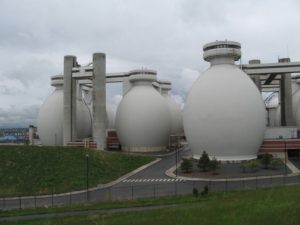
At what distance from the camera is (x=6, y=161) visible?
53.1 meters

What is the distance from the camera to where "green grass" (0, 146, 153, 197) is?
44844mm

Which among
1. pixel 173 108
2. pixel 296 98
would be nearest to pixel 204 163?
pixel 296 98

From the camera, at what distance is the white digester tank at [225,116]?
54.3 m

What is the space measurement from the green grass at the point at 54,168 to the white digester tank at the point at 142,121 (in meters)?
10.7

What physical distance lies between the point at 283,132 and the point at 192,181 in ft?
83.2

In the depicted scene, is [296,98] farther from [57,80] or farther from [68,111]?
[57,80]

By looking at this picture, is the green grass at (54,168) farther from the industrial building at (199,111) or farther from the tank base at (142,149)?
the industrial building at (199,111)

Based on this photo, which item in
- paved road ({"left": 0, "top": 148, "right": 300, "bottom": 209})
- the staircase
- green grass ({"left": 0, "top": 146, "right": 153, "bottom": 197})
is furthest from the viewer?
the staircase

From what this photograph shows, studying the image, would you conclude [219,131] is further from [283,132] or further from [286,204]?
[286,204]

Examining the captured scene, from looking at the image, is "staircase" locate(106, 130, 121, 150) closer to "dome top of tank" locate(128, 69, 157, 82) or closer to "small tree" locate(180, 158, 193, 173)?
"dome top of tank" locate(128, 69, 157, 82)

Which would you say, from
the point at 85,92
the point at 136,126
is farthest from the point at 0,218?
the point at 85,92

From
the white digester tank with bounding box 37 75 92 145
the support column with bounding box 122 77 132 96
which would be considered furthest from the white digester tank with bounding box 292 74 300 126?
the white digester tank with bounding box 37 75 92 145

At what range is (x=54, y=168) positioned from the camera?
5050cm

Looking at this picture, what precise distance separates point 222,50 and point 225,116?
10727 mm
